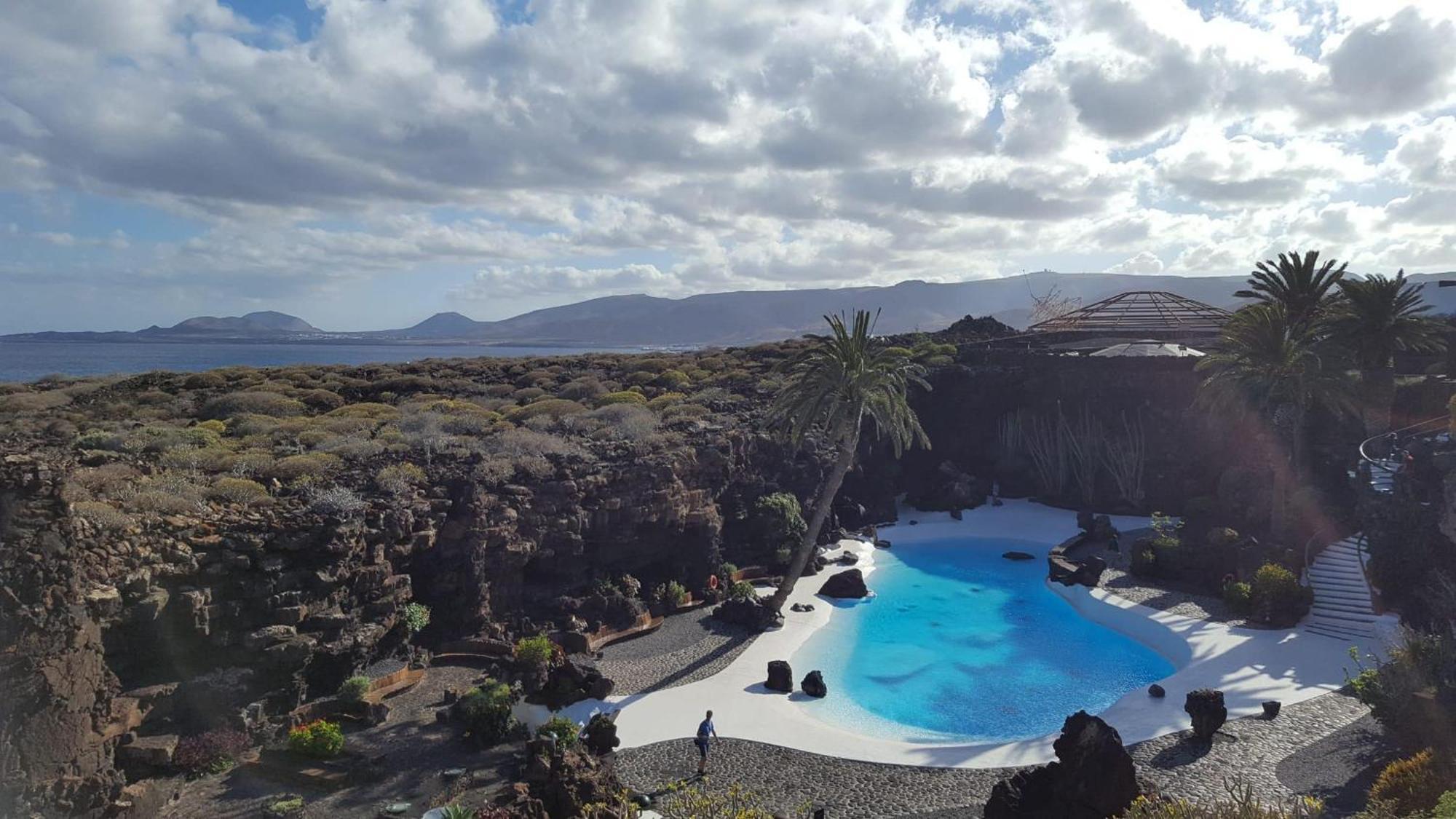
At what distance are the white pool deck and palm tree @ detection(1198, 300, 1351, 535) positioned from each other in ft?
26.6

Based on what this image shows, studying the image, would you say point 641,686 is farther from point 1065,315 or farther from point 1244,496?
point 1065,315

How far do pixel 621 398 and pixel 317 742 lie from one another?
2573cm

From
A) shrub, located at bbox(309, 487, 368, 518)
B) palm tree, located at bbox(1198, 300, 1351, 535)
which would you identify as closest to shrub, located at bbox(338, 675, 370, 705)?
shrub, located at bbox(309, 487, 368, 518)

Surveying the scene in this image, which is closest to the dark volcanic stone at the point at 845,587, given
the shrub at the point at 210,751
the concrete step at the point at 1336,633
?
the concrete step at the point at 1336,633

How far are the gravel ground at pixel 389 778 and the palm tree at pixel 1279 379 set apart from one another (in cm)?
2751

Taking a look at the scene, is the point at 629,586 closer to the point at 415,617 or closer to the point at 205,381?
the point at 415,617

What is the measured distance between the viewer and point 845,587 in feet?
98.4

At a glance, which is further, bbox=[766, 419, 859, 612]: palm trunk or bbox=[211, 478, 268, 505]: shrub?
bbox=[766, 419, 859, 612]: palm trunk

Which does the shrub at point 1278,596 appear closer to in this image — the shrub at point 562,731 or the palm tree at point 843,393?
the palm tree at point 843,393

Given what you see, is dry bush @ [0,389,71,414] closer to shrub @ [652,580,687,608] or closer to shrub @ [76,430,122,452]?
shrub @ [76,430,122,452]

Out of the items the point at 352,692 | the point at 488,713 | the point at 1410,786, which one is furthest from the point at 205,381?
the point at 1410,786

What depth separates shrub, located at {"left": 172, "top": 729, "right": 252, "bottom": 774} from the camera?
16.1 metres

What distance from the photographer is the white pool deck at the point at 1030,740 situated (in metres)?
18.3

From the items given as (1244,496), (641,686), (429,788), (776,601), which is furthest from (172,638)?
(1244,496)
